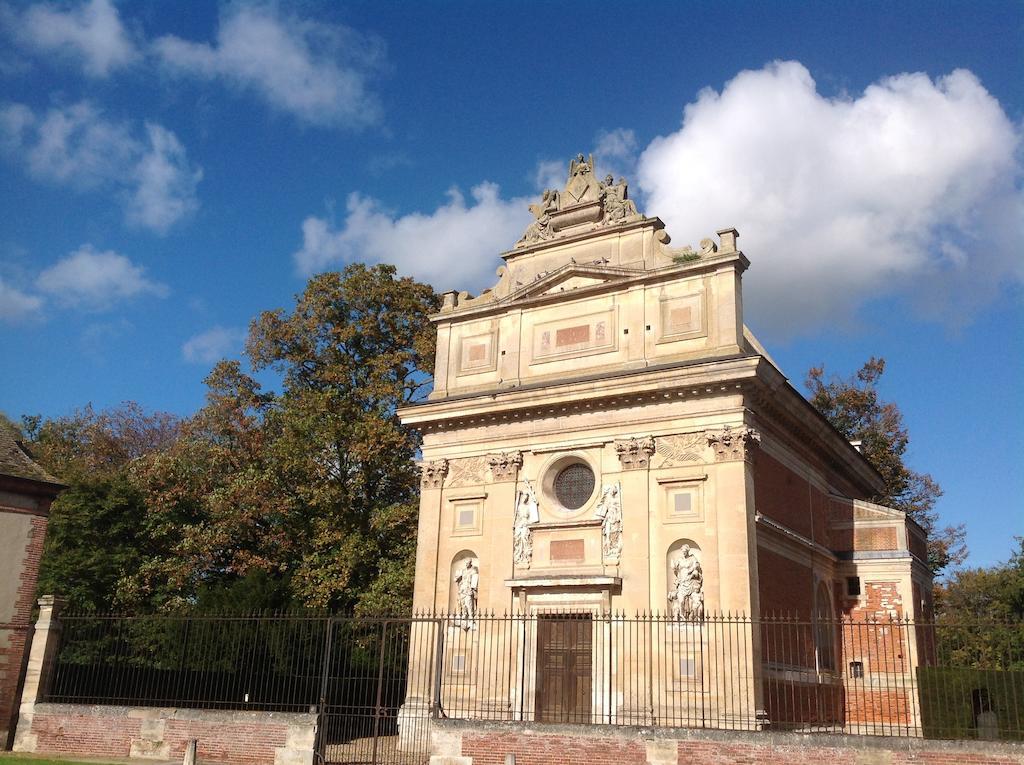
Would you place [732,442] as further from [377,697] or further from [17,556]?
[17,556]

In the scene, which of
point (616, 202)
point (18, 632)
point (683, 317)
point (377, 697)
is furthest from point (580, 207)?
point (18, 632)

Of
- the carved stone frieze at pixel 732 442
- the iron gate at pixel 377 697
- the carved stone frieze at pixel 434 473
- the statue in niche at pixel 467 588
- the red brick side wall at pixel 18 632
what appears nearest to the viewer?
the iron gate at pixel 377 697

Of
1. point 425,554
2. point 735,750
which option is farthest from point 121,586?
point 735,750

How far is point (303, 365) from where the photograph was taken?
31.8m

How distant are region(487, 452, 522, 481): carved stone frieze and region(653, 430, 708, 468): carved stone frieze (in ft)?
11.8

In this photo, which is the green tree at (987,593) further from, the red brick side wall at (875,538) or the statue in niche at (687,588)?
the statue in niche at (687,588)

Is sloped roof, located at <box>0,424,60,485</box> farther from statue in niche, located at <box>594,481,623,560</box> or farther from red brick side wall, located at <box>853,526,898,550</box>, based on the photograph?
red brick side wall, located at <box>853,526,898,550</box>

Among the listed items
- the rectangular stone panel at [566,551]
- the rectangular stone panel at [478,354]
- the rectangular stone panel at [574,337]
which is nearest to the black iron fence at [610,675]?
the rectangular stone panel at [566,551]

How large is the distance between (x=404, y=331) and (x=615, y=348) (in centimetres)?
1079

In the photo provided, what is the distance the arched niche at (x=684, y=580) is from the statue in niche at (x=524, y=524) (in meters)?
3.46

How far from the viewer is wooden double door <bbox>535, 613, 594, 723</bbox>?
20047 mm

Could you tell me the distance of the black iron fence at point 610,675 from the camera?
17664 millimetres

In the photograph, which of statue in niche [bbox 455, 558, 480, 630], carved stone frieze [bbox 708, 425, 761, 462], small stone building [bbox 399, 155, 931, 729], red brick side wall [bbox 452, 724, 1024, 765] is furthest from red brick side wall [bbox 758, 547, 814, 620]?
statue in niche [bbox 455, 558, 480, 630]

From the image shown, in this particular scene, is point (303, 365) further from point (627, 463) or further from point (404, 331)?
point (627, 463)
